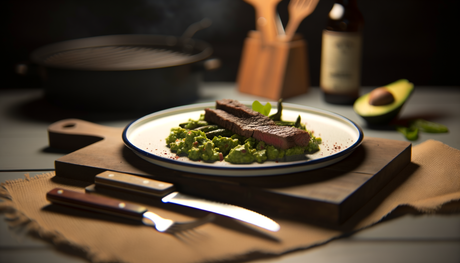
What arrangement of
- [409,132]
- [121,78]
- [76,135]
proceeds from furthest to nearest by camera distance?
[121,78] → [409,132] → [76,135]

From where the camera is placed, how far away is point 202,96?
1.88 metres

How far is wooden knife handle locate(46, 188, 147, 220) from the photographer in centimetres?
80

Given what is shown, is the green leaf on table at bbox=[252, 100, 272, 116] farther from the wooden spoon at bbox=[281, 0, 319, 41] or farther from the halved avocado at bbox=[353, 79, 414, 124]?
the wooden spoon at bbox=[281, 0, 319, 41]

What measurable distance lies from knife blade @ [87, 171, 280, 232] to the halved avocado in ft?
2.67

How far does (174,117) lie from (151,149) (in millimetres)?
270

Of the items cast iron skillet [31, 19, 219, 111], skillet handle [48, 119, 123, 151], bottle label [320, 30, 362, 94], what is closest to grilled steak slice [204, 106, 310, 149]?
skillet handle [48, 119, 123, 151]

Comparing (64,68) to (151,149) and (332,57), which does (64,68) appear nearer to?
(151,149)

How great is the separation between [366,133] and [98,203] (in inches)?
36.9

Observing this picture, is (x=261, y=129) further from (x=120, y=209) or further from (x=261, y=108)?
(x=120, y=209)

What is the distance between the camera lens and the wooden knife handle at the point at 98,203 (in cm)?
80

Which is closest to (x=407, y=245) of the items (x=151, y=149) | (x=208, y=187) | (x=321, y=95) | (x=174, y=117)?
(x=208, y=187)

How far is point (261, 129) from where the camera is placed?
101 centimetres

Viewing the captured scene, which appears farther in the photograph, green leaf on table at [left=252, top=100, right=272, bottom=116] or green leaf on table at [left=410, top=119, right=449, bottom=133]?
green leaf on table at [left=410, top=119, right=449, bottom=133]

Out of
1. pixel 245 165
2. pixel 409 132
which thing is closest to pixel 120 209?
pixel 245 165
